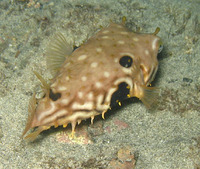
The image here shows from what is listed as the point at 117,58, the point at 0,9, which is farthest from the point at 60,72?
the point at 0,9

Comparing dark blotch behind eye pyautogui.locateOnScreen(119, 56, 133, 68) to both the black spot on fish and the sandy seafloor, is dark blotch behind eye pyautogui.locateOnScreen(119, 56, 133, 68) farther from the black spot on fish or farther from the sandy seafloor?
the sandy seafloor

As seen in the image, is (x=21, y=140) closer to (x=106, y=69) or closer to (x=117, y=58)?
(x=106, y=69)

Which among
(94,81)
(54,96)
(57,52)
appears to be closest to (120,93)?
(94,81)

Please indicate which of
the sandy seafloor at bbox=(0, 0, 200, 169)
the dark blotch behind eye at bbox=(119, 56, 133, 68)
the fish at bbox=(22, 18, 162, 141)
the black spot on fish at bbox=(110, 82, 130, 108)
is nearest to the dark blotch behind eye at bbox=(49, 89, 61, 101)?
the fish at bbox=(22, 18, 162, 141)

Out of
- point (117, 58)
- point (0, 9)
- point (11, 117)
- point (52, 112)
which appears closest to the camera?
point (52, 112)

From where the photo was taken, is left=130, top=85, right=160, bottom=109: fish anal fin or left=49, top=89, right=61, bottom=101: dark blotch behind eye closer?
left=49, top=89, right=61, bottom=101: dark blotch behind eye

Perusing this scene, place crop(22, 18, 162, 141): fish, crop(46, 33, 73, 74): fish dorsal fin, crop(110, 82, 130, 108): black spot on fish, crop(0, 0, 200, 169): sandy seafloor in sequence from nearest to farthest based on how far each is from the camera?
crop(22, 18, 162, 141): fish
crop(110, 82, 130, 108): black spot on fish
crop(0, 0, 200, 169): sandy seafloor
crop(46, 33, 73, 74): fish dorsal fin

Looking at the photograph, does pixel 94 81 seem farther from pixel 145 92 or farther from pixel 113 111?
pixel 113 111
